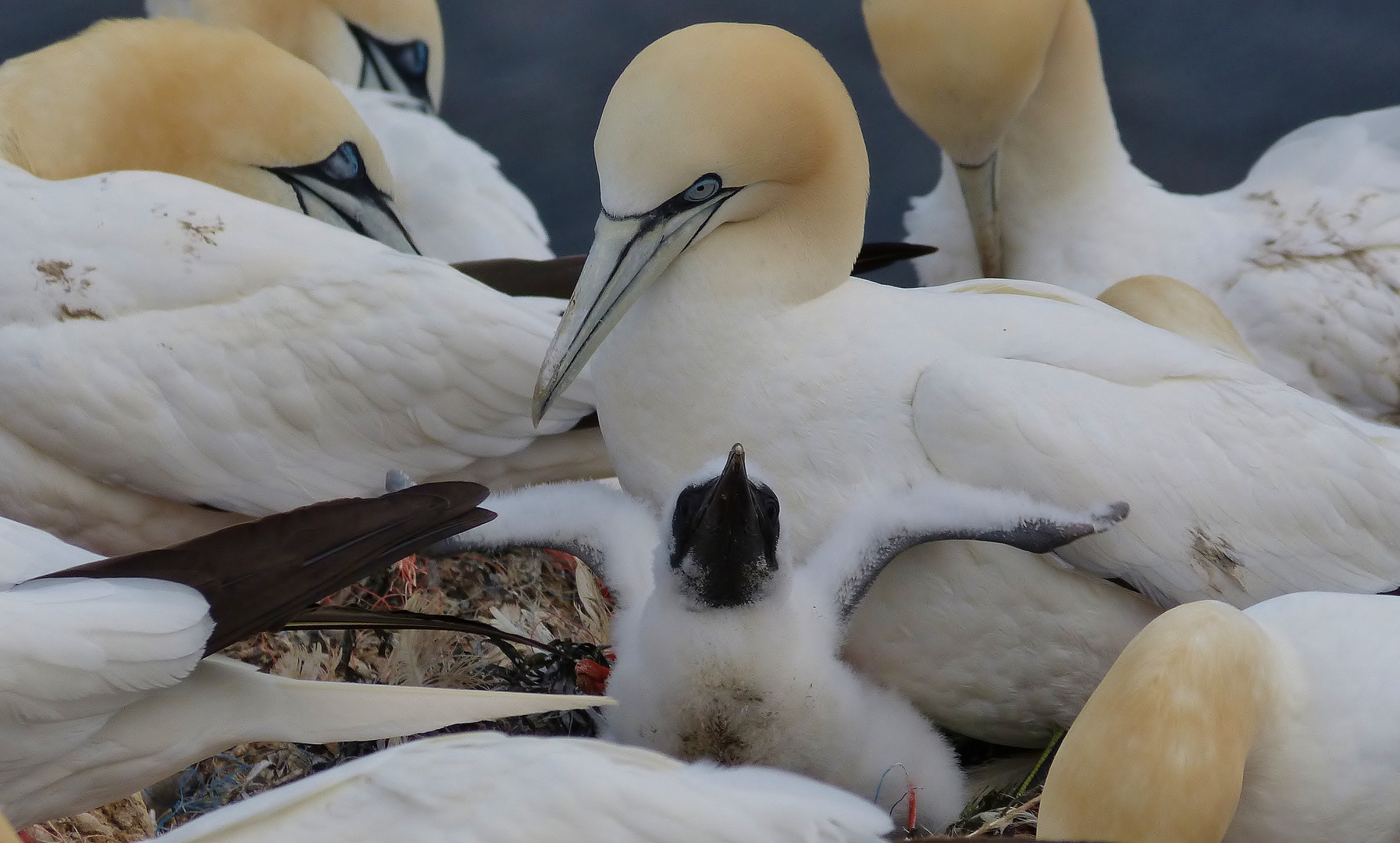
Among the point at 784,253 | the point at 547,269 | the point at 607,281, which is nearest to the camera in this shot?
the point at 607,281

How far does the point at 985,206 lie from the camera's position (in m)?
5.24

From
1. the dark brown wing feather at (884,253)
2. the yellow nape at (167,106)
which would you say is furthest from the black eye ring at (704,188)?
the yellow nape at (167,106)

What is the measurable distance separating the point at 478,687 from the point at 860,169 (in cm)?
133

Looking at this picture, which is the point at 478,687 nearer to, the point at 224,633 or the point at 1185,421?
the point at 224,633

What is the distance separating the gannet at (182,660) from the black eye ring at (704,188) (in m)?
0.70

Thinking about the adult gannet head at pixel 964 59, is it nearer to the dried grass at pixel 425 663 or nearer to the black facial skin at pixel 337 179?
the black facial skin at pixel 337 179

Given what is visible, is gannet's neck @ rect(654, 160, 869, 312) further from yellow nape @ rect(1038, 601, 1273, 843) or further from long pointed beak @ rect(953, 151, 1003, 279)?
long pointed beak @ rect(953, 151, 1003, 279)

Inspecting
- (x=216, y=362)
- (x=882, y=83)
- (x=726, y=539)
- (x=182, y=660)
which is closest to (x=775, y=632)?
(x=726, y=539)

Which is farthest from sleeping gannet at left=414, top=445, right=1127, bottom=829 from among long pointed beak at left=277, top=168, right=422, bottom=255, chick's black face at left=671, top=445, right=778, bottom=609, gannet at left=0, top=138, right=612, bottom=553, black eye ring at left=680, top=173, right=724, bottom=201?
long pointed beak at left=277, top=168, right=422, bottom=255

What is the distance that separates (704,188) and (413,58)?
12.0 feet

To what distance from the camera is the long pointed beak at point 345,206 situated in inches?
192

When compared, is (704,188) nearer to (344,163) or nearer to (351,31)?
(344,163)

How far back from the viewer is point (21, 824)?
2.89 meters

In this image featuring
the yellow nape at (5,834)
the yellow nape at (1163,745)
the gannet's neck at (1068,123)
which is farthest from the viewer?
the gannet's neck at (1068,123)
